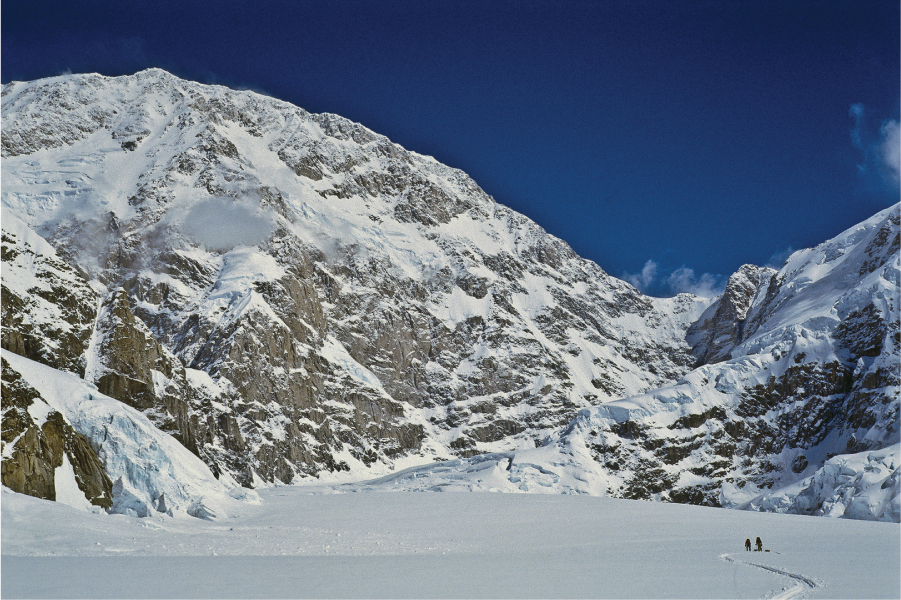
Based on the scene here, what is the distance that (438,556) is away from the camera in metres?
42.7

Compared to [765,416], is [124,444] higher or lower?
lower

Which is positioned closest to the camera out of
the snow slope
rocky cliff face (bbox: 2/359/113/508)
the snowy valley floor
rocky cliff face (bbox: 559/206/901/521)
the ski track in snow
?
the ski track in snow

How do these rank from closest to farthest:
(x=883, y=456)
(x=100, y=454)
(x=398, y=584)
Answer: (x=398, y=584), (x=100, y=454), (x=883, y=456)

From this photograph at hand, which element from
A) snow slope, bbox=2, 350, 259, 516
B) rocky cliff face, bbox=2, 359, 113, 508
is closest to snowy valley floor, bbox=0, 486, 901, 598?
snow slope, bbox=2, 350, 259, 516

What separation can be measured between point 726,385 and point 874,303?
37030 mm

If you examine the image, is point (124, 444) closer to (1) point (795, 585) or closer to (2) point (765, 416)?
(1) point (795, 585)

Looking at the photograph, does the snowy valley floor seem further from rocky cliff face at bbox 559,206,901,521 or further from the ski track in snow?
rocky cliff face at bbox 559,206,901,521

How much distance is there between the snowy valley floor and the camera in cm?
2897

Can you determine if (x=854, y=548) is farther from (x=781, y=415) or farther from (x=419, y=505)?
(x=781, y=415)

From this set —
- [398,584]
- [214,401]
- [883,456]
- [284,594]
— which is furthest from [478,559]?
[214,401]

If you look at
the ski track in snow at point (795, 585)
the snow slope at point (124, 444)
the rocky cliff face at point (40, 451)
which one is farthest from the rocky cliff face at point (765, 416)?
the ski track in snow at point (795, 585)

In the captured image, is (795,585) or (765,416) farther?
(765,416)

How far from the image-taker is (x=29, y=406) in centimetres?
5209

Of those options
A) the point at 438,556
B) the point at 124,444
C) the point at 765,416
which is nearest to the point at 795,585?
the point at 438,556
